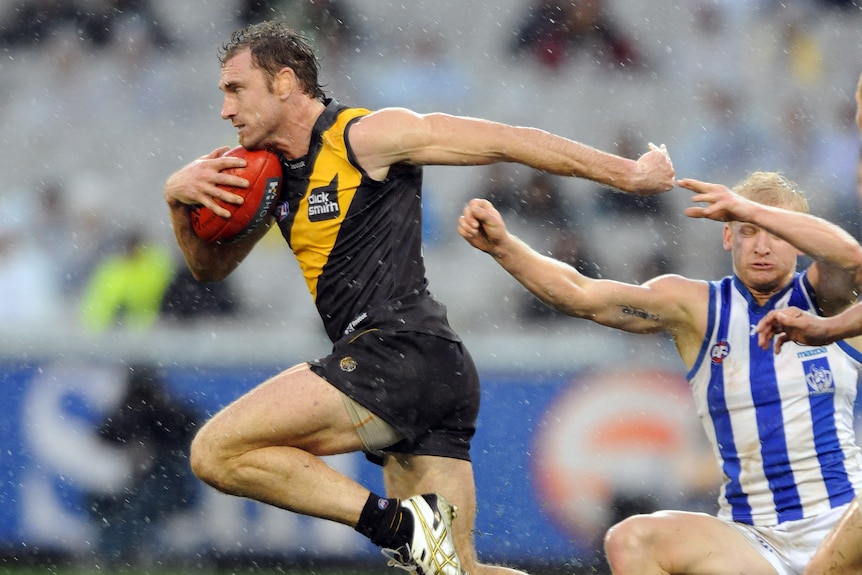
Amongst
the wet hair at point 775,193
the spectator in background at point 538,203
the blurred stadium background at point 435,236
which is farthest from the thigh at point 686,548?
the spectator in background at point 538,203

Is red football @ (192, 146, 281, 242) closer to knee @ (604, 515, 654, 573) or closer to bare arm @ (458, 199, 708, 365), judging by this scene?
bare arm @ (458, 199, 708, 365)

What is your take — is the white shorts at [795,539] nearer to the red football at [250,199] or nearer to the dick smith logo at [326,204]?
the dick smith logo at [326,204]

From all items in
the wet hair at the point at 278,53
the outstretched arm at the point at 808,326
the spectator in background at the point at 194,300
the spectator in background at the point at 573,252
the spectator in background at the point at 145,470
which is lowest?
the spectator in background at the point at 145,470

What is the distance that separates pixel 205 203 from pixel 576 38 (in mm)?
5493

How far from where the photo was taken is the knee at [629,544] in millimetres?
4598

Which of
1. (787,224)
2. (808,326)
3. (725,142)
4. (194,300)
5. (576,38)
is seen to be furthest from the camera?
(576,38)

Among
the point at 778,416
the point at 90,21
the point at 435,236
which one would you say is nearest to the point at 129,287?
the point at 435,236

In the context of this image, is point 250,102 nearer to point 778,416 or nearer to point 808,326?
point 808,326

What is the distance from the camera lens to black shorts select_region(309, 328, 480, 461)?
4418 millimetres

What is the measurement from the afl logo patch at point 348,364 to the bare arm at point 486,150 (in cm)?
69

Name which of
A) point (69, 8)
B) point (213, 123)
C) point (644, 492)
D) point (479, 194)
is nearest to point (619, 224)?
point (479, 194)

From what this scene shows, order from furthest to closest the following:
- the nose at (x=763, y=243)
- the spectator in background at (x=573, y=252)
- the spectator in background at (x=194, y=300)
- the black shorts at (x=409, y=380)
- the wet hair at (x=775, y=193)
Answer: the spectator in background at (x=573, y=252)
the spectator in background at (x=194, y=300)
the wet hair at (x=775, y=193)
the nose at (x=763, y=243)
the black shorts at (x=409, y=380)

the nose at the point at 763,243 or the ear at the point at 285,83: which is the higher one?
the ear at the point at 285,83

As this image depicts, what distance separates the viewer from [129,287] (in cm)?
849
